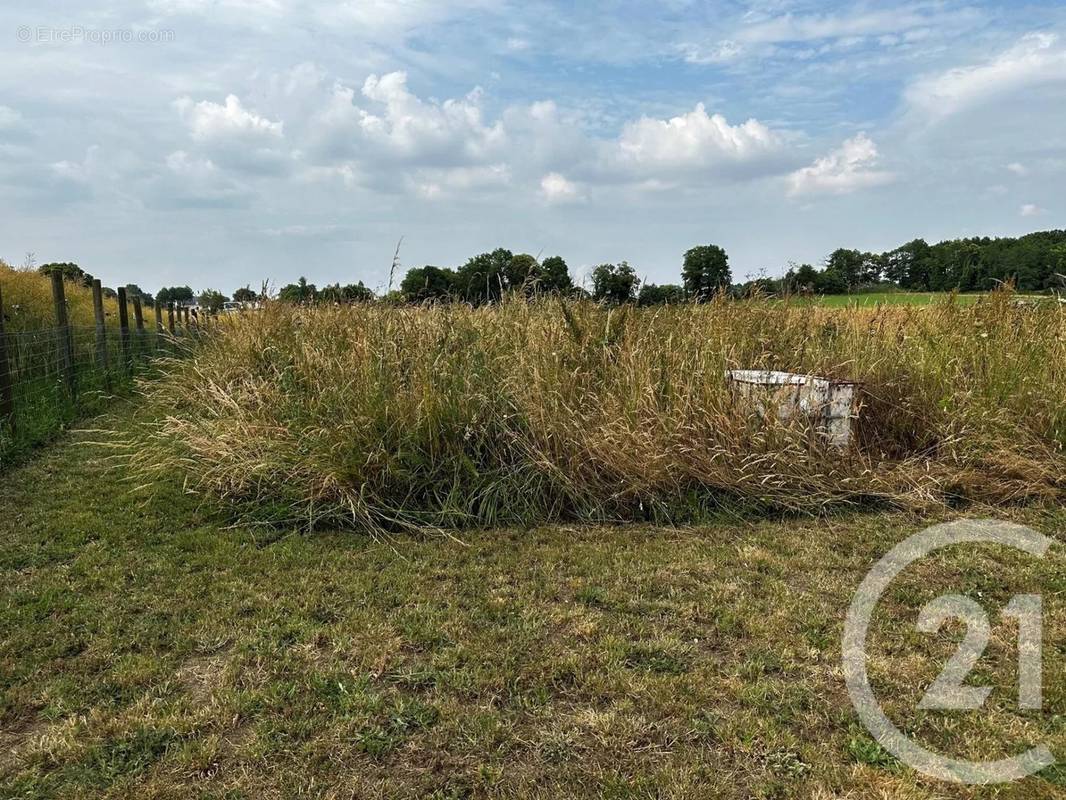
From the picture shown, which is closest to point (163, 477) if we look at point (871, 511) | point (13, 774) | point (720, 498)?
point (13, 774)

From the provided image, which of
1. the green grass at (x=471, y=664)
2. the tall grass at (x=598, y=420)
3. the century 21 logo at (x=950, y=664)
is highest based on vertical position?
the tall grass at (x=598, y=420)

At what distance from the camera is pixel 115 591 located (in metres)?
3.10

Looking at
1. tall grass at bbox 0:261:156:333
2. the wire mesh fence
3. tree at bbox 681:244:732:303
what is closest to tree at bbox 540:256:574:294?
tree at bbox 681:244:732:303

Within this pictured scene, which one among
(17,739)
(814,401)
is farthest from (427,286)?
(17,739)

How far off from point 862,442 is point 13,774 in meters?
4.99

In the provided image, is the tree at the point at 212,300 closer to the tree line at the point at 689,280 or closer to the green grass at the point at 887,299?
the tree line at the point at 689,280

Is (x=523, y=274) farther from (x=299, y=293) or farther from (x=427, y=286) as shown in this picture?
(x=299, y=293)

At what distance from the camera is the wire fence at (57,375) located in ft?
20.0

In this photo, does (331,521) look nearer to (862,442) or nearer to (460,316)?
(460,316)

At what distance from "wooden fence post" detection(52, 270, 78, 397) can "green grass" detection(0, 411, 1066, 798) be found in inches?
183

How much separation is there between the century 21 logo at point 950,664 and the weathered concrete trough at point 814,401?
3.56 feet

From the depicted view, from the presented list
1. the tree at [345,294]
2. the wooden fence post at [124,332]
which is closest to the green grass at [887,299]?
the tree at [345,294]

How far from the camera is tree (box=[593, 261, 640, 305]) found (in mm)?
6109

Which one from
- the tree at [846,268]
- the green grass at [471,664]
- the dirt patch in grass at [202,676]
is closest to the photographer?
the green grass at [471,664]
